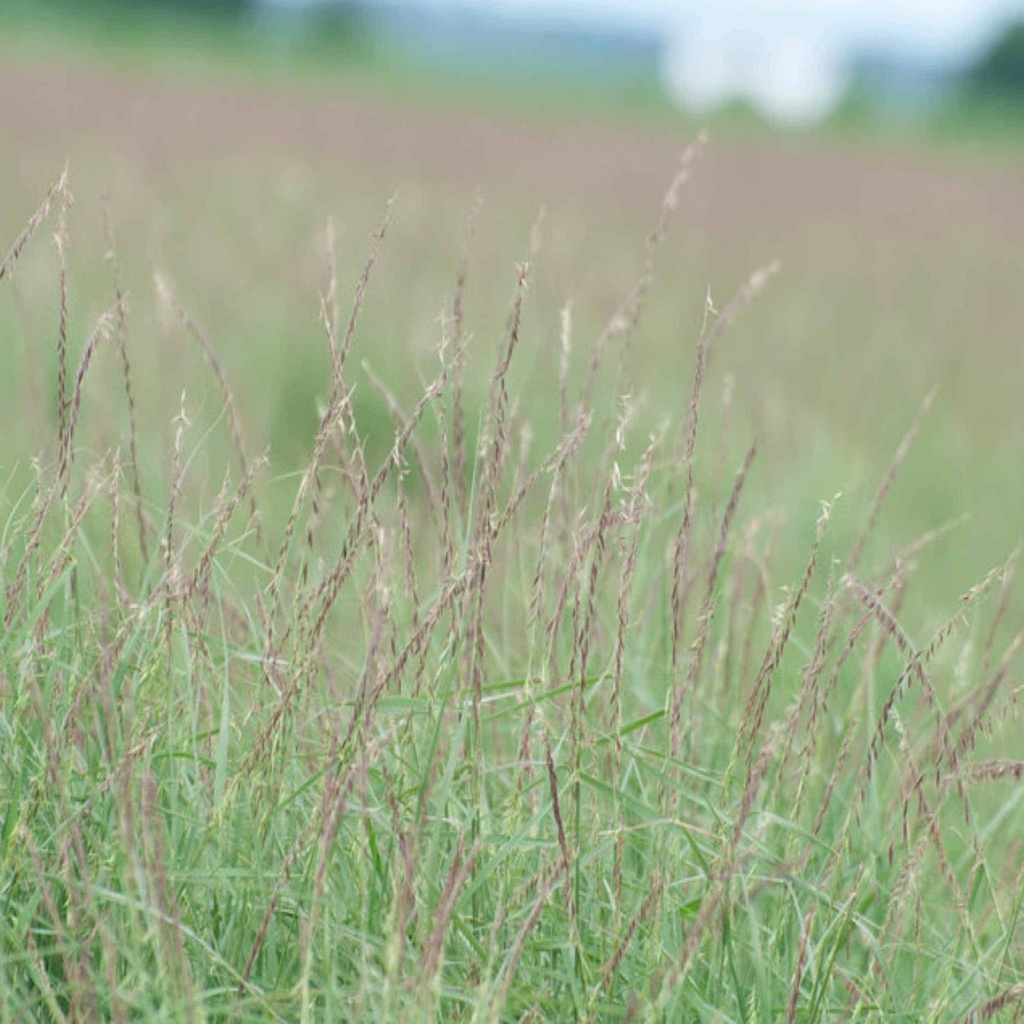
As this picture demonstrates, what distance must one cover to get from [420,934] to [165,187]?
24.2 ft

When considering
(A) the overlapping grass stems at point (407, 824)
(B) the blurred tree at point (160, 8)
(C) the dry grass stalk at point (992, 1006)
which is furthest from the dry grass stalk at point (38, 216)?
(B) the blurred tree at point (160, 8)

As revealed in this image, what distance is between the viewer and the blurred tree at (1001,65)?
28328 millimetres

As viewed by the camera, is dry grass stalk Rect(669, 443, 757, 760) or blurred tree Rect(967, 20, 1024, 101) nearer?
dry grass stalk Rect(669, 443, 757, 760)

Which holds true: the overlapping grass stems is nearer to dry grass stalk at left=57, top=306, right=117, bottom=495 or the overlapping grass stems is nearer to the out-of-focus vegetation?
dry grass stalk at left=57, top=306, right=117, bottom=495

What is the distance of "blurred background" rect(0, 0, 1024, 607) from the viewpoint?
4699mm

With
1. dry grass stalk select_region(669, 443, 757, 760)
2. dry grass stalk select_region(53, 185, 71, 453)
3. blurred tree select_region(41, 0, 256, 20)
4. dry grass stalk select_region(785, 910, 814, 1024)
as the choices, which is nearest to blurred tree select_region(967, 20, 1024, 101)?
blurred tree select_region(41, 0, 256, 20)

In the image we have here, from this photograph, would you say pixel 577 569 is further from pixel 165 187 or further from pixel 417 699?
pixel 165 187

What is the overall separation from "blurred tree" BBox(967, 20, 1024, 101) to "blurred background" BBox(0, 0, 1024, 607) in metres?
8.95

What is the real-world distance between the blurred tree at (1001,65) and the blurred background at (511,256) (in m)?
8.95

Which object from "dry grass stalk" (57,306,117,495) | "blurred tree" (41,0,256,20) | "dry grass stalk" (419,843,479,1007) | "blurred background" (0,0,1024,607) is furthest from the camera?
"blurred tree" (41,0,256,20)

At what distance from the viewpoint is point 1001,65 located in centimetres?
2866

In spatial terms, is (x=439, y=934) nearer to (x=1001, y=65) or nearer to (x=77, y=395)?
(x=77, y=395)

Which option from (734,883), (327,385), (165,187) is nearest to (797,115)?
(165,187)

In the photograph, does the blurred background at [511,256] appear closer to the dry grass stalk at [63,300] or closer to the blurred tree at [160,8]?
the dry grass stalk at [63,300]
